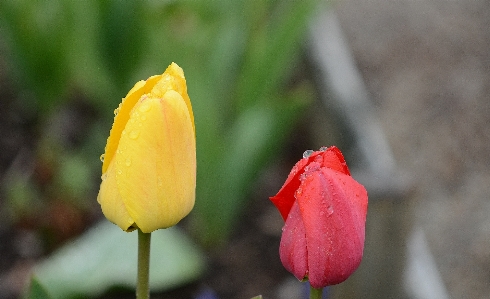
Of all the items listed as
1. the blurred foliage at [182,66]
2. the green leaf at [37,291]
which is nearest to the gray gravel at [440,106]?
the blurred foliage at [182,66]

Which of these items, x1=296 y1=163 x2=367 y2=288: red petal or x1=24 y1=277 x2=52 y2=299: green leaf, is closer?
x1=296 y1=163 x2=367 y2=288: red petal

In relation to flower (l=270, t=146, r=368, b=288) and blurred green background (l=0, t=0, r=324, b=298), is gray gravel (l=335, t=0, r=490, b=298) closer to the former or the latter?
blurred green background (l=0, t=0, r=324, b=298)

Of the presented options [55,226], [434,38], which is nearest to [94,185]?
[55,226]

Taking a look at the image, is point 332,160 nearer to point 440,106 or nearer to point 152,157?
point 152,157

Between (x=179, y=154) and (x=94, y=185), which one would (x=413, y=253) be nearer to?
(x=94, y=185)

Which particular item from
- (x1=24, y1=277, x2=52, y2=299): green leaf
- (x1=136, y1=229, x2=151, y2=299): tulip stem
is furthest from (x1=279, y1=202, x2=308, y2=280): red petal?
(x1=24, y1=277, x2=52, y2=299): green leaf

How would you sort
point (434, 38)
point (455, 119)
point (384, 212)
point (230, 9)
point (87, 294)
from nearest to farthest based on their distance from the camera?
1. point (384, 212)
2. point (87, 294)
3. point (230, 9)
4. point (455, 119)
5. point (434, 38)
